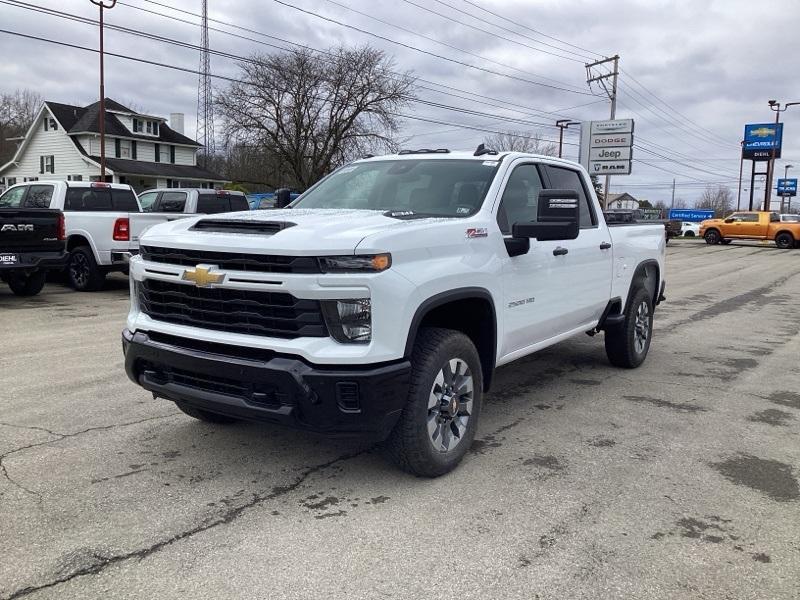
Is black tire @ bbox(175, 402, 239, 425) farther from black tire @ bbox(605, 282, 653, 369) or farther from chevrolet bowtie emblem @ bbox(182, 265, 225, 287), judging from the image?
black tire @ bbox(605, 282, 653, 369)

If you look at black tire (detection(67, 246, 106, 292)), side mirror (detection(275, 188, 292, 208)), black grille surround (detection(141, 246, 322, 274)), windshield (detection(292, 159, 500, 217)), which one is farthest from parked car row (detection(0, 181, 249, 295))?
black grille surround (detection(141, 246, 322, 274))

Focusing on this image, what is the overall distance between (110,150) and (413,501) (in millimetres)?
49526

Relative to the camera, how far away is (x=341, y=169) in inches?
225

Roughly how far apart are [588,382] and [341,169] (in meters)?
2.99

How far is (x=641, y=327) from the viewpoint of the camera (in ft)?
23.1

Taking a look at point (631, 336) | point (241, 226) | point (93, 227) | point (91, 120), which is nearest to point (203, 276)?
point (241, 226)

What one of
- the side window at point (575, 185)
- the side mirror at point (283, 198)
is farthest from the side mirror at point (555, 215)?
the side mirror at point (283, 198)

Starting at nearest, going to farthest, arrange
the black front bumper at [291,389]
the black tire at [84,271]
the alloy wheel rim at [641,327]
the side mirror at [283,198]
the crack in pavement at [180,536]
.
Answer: the crack in pavement at [180,536]
the black front bumper at [291,389]
the side mirror at [283,198]
the alloy wheel rim at [641,327]
the black tire at [84,271]

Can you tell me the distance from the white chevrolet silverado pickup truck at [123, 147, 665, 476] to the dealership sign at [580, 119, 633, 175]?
123ft

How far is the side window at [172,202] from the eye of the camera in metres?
14.1

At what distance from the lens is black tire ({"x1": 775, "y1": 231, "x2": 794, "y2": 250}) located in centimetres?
3325

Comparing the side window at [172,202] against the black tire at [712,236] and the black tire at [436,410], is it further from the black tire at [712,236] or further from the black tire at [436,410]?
the black tire at [712,236]

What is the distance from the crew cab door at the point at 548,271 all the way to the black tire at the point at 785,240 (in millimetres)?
32092

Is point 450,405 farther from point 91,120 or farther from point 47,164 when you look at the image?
point 47,164
